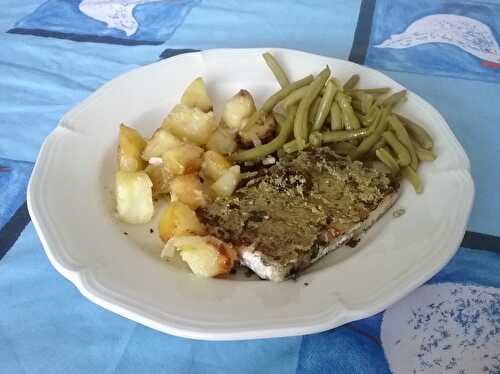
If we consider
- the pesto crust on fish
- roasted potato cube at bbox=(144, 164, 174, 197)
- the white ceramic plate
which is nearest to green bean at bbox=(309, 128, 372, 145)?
the pesto crust on fish

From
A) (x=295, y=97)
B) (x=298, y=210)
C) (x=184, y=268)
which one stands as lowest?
(x=184, y=268)

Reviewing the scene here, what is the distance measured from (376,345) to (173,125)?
42.6 inches

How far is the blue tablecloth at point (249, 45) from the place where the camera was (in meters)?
1.47

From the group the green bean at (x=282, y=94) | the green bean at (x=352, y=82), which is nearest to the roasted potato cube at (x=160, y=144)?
the green bean at (x=282, y=94)

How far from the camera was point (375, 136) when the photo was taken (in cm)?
205

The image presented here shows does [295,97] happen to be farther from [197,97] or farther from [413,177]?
[413,177]

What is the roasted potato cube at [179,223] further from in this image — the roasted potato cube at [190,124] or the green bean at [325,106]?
the green bean at [325,106]

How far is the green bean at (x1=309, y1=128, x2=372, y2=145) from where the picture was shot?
2068 mm

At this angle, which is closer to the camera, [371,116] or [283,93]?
[371,116]

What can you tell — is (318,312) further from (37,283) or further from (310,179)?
(37,283)

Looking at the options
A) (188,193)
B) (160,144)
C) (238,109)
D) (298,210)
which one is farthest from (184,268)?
(238,109)

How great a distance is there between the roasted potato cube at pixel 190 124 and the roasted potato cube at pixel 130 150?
132 millimetres

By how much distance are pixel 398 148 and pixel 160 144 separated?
2.82ft

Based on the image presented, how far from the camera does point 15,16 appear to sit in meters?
3.12
